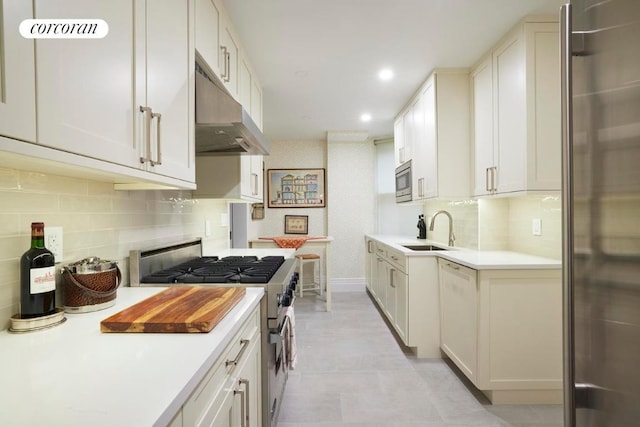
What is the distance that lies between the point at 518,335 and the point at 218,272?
1791mm

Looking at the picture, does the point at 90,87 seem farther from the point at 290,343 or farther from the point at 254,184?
the point at 254,184

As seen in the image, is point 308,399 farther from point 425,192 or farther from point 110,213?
point 425,192

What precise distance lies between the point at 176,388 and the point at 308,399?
1679 mm

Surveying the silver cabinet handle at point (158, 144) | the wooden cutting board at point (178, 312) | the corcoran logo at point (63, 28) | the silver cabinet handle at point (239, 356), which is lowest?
the silver cabinet handle at point (239, 356)

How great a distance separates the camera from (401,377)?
2262mm

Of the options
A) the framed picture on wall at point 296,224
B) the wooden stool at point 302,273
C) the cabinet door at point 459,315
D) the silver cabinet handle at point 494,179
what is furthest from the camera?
the framed picture on wall at point 296,224

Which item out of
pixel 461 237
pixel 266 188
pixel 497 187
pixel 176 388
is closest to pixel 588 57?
pixel 176 388

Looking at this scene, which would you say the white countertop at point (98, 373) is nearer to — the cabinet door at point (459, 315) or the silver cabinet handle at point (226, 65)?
the silver cabinet handle at point (226, 65)

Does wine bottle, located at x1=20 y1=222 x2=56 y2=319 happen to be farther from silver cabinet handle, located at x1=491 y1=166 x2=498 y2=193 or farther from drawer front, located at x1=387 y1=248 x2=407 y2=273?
silver cabinet handle, located at x1=491 y1=166 x2=498 y2=193

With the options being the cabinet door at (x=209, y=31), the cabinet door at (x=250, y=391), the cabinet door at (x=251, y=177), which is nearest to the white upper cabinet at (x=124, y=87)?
the cabinet door at (x=209, y=31)

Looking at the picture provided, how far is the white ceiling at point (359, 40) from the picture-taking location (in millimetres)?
1825

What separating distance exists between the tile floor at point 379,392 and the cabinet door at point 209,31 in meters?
1.98

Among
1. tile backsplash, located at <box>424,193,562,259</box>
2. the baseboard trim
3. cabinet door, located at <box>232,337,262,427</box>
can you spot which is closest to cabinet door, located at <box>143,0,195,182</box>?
cabinet door, located at <box>232,337,262,427</box>

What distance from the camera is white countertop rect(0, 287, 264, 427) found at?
494 millimetres
